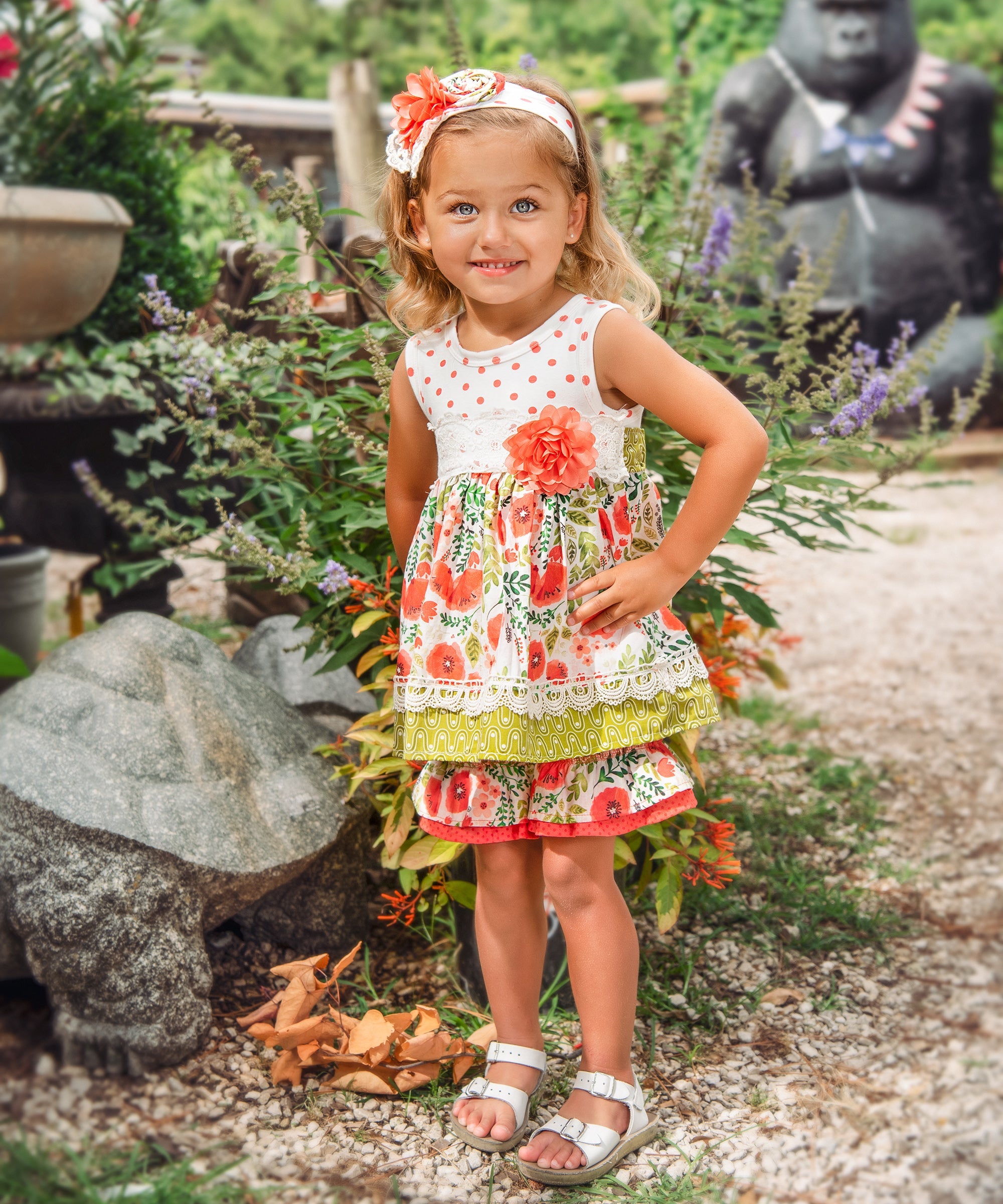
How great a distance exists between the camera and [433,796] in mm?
1660

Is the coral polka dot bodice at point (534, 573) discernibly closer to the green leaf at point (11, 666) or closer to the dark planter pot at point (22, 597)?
the green leaf at point (11, 666)

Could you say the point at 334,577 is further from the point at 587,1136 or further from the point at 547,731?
the point at 587,1136

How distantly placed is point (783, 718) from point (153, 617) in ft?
7.15

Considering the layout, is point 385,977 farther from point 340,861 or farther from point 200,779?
point 200,779

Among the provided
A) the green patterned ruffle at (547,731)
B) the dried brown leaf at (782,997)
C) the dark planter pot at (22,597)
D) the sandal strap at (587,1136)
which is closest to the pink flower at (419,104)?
the green patterned ruffle at (547,731)

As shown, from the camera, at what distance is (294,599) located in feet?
10.3

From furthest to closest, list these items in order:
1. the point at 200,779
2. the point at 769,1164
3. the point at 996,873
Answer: the point at 996,873 < the point at 200,779 < the point at 769,1164

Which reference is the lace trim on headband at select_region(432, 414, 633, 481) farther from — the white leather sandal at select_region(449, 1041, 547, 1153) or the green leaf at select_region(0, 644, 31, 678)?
the green leaf at select_region(0, 644, 31, 678)

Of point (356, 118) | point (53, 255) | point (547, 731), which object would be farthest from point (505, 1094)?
point (356, 118)

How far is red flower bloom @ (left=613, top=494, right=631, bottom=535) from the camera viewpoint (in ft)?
5.25

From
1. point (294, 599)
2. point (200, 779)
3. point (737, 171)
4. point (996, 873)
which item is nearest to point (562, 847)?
point (200, 779)

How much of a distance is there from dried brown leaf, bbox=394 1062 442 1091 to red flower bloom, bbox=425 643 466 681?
67cm

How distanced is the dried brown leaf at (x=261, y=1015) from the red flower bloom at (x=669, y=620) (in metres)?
0.90

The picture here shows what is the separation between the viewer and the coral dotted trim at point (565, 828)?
5.24ft
